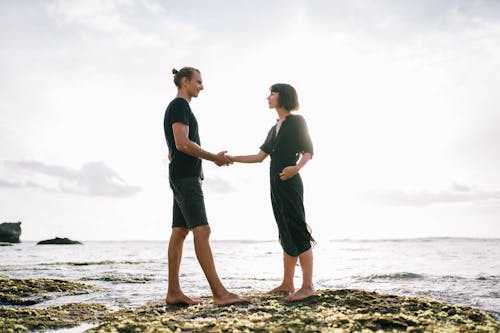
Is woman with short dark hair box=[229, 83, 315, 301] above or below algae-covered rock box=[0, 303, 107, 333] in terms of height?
above

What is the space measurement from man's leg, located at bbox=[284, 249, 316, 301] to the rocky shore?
0.13 meters

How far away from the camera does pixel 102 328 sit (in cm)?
453

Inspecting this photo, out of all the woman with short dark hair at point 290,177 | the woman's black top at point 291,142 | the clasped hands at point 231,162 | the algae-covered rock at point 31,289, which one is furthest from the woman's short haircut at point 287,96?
the algae-covered rock at point 31,289

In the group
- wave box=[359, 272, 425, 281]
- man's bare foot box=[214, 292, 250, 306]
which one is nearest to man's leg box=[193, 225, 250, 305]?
man's bare foot box=[214, 292, 250, 306]

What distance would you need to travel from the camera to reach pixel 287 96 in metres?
6.51

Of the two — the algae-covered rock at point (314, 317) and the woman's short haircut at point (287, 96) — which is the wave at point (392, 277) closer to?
the algae-covered rock at point (314, 317)

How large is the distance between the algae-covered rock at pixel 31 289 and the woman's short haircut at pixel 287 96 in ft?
17.8

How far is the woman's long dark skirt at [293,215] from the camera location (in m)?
6.28

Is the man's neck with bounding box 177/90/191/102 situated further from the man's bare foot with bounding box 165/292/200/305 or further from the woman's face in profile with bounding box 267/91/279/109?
the man's bare foot with bounding box 165/292/200/305

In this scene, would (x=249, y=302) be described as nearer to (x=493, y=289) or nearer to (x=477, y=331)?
(x=477, y=331)

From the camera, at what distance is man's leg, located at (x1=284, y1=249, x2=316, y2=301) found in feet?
19.5

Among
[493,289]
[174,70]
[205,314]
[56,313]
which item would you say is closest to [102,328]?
[205,314]

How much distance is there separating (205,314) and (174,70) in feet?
11.7

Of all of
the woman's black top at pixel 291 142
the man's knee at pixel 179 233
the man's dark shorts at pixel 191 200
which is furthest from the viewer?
the woman's black top at pixel 291 142
